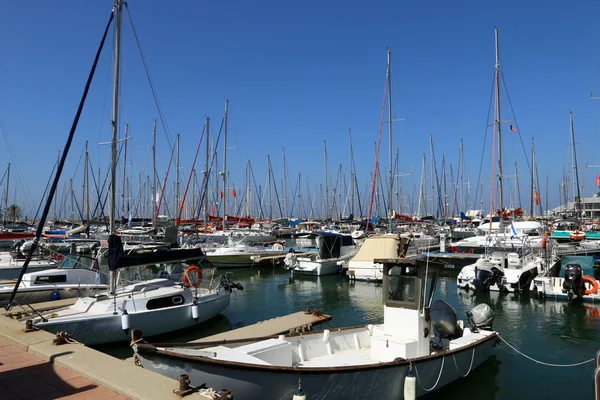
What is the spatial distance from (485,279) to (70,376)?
961 inches

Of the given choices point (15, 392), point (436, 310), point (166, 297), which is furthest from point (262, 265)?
point (15, 392)

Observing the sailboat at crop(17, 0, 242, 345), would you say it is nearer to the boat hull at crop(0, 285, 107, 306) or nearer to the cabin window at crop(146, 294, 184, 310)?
the cabin window at crop(146, 294, 184, 310)

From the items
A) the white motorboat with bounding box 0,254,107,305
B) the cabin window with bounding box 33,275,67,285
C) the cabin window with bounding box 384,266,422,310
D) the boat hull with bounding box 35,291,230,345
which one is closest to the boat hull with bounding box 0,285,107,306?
the white motorboat with bounding box 0,254,107,305

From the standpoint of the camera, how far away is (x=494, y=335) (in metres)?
13.0

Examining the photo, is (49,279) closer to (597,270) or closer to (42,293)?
(42,293)

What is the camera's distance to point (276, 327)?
15.0 meters

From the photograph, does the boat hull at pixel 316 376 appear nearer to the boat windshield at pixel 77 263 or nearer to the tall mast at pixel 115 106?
the tall mast at pixel 115 106

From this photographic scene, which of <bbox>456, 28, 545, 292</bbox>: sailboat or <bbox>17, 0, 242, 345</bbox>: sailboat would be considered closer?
<bbox>17, 0, 242, 345</bbox>: sailboat

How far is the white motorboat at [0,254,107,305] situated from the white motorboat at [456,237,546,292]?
69.1ft

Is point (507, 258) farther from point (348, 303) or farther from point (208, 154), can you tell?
point (208, 154)

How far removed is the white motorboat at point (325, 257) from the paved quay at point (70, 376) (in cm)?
2614

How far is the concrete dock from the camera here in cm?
564

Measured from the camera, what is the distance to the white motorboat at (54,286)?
17.5 meters

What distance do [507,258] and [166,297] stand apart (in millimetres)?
21931
